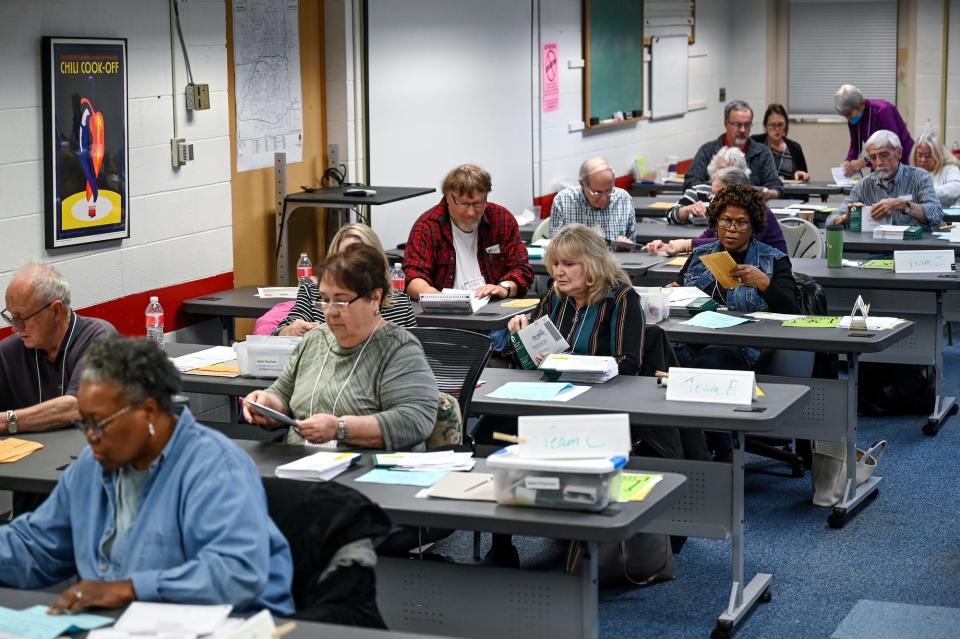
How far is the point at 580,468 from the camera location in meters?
2.91

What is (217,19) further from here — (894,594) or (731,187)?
(894,594)

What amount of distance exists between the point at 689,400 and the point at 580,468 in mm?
1338

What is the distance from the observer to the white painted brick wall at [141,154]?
5.05 metres

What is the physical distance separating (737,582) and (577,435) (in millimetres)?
1495

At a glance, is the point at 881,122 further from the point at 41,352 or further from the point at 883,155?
the point at 41,352

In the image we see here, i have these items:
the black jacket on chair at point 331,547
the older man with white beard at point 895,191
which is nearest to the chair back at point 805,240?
the older man with white beard at point 895,191

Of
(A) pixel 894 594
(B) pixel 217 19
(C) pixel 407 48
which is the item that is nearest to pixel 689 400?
(A) pixel 894 594

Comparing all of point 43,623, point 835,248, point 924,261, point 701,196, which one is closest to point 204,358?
point 43,623

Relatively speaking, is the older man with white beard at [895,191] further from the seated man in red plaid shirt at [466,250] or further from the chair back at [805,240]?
the seated man in red plaid shirt at [466,250]

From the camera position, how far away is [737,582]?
13.8 feet

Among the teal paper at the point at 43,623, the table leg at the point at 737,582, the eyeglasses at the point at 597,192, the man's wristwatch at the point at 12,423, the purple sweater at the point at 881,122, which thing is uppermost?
the purple sweater at the point at 881,122

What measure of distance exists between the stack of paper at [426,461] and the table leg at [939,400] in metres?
3.45

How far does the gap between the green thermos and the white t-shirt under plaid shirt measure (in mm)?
1216

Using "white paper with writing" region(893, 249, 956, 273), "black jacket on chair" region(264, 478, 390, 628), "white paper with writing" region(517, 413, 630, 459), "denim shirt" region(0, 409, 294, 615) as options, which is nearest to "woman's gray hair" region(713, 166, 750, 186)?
"white paper with writing" region(893, 249, 956, 273)
